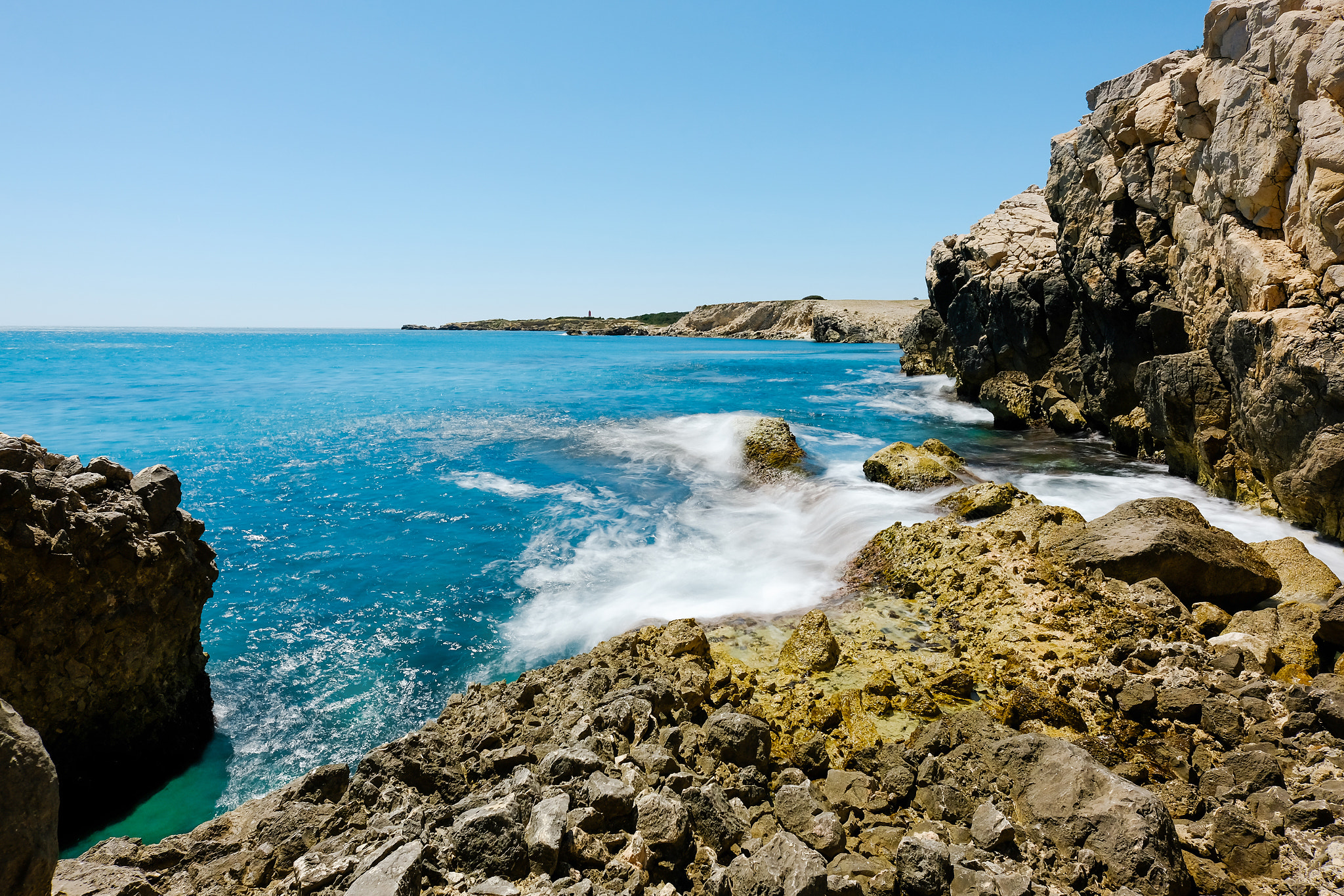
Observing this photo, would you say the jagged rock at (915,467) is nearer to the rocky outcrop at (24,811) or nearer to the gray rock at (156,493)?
the gray rock at (156,493)

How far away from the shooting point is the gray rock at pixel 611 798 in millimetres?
3947

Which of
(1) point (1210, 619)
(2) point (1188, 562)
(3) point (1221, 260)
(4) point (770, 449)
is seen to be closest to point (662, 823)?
(1) point (1210, 619)

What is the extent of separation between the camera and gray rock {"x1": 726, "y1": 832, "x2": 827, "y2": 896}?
3.29 metres

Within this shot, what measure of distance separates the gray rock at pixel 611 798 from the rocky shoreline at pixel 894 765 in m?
0.02

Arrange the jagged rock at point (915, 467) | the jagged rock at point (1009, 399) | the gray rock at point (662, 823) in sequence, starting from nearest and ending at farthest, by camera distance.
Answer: the gray rock at point (662, 823)
the jagged rock at point (915, 467)
the jagged rock at point (1009, 399)

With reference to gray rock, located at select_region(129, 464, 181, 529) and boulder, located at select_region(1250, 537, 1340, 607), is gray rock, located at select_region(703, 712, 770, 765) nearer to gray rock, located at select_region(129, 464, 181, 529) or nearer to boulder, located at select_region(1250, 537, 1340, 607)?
gray rock, located at select_region(129, 464, 181, 529)

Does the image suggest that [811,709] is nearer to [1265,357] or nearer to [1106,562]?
[1106,562]

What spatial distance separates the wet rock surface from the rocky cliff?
5.00 metres

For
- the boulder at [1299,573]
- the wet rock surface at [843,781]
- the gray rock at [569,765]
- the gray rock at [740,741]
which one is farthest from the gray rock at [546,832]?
the boulder at [1299,573]

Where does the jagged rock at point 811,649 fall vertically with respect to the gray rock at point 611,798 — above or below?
below

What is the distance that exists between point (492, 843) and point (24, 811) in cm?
210

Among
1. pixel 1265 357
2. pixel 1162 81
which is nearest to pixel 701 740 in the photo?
pixel 1265 357

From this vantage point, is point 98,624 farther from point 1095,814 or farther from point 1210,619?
point 1210,619

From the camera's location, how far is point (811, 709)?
566cm
